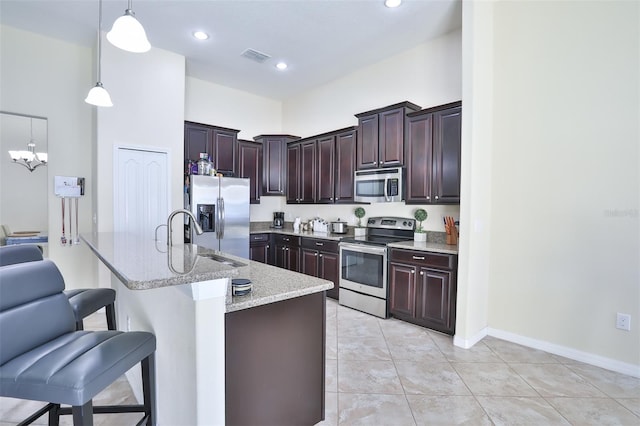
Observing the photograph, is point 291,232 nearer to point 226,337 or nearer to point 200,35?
point 200,35

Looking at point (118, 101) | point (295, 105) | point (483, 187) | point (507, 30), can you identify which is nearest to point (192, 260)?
point (483, 187)

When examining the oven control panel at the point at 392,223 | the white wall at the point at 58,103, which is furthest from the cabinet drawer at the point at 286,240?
the white wall at the point at 58,103

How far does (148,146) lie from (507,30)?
4.27 metres

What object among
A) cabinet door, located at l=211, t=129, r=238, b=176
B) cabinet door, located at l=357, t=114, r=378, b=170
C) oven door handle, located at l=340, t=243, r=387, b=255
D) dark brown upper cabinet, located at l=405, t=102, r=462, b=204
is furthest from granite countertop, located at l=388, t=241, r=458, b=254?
cabinet door, located at l=211, t=129, r=238, b=176

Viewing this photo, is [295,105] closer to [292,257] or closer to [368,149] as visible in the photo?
[368,149]

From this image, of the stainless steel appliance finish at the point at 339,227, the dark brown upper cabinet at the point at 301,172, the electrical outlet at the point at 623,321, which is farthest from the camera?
the dark brown upper cabinet at the point at 301,172

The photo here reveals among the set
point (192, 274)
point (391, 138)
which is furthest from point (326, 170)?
point (192, 274)

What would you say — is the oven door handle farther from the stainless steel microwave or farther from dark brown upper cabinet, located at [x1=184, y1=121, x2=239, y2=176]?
dark brown upper cabinet, located at [x1=184, y1=121, x2=239, y2=176]

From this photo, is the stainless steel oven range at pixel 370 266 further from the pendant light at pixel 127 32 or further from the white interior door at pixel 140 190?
the pendant light at pixel 127 32

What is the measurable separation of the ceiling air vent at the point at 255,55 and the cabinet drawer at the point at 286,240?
258 cm

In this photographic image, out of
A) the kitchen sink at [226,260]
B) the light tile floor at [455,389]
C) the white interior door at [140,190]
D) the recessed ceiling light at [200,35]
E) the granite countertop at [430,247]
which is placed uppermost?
the recessed ceiling light at [200,35]

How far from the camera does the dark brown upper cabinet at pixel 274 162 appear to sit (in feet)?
17.6

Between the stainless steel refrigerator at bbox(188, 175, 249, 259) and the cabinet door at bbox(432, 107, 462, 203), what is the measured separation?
8.90 feet

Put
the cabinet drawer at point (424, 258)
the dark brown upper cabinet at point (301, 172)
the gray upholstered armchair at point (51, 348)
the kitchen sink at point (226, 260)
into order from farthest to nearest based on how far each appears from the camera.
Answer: the dark brown upper cabinet at point (301, 172), the cabinet drawer at point (424, 258), the kitchen sink at point (226, 260), the gray upholstered armchair at point (51, 348)
